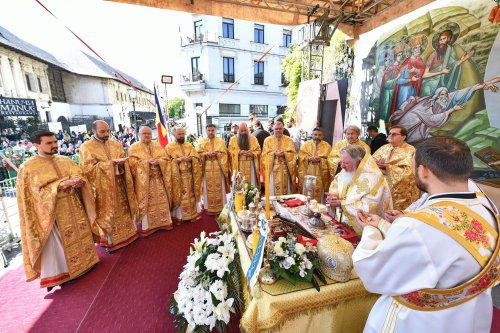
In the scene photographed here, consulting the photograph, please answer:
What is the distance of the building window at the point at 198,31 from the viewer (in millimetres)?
22562

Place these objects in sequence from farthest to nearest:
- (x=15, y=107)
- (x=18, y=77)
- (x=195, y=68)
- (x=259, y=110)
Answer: (x=259, y=110), (x=195, y=68), (x=18, y=77), (x=15, y=107)

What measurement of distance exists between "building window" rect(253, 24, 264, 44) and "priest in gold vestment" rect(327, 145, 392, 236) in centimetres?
2532

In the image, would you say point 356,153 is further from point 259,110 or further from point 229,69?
point 259,110

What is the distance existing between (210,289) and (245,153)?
13.3 ft

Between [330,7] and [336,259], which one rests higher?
[330,7]

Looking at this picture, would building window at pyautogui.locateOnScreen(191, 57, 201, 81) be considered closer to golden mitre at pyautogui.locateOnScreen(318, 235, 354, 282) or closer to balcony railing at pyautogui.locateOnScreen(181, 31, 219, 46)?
balcony railing at pyautogui.locateOnScreen(181, 31, 219, 46)

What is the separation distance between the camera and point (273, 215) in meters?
2.96

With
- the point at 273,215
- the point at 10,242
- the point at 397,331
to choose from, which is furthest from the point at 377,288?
the point at 10,242

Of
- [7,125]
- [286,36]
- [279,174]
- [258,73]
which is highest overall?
[286,36]

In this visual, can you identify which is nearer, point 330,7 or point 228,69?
point 330,7

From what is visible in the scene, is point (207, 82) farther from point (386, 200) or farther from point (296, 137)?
point (386, 200)

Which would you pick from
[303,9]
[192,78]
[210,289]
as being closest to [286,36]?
[192,78]

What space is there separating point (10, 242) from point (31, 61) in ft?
55.6

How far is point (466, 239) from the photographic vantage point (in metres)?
1.23
